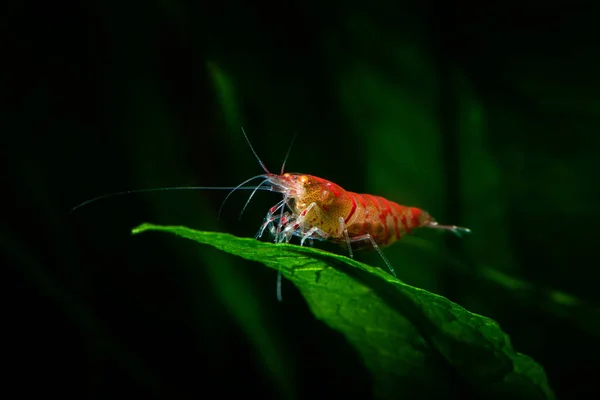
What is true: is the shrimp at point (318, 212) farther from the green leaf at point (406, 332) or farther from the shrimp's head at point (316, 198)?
the green leaf at point (406, 332)

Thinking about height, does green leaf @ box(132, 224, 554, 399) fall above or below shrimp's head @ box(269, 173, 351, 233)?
below

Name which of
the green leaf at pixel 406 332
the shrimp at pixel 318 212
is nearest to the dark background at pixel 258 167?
the shrimp at pixel 318 212

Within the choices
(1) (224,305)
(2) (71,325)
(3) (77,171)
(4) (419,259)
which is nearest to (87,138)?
(3) (77,171)

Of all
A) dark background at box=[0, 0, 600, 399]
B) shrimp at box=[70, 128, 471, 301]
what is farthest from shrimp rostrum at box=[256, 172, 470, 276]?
dark background at box=[0, 0, 600, 399]

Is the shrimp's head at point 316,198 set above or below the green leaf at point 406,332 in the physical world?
above

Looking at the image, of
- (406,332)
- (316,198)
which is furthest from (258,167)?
(406,332)

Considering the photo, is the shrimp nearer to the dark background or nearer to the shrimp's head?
the shrimp's head
